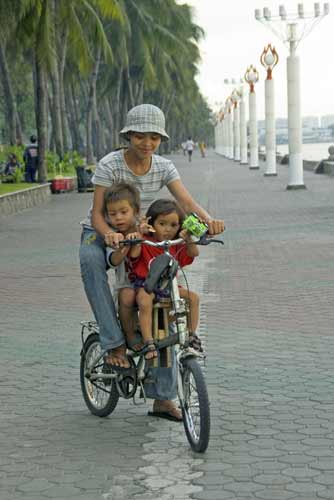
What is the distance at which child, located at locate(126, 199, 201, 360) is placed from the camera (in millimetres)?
6016

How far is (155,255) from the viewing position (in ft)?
20.2

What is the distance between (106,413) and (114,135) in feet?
207

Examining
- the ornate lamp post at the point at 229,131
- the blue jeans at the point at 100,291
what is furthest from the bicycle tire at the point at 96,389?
the ornate lamp post at the point at 229,131

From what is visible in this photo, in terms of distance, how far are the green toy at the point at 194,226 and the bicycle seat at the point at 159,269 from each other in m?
0.17

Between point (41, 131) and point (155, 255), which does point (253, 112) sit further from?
point (155, 255)

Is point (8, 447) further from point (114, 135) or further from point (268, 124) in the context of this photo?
point (114, 135)

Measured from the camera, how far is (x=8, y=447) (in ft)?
19.6

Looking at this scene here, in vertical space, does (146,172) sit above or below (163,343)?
above

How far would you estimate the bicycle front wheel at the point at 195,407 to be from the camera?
5.56m

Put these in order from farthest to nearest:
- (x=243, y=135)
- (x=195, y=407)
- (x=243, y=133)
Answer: (x=243, y=133) < (x=243, y=135) < (x=195, y=407)

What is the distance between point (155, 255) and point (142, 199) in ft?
1.25

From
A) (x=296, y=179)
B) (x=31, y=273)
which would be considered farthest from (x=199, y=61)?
(x=31, y=273)

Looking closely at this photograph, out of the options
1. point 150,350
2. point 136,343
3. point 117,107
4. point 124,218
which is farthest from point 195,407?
point 117,107

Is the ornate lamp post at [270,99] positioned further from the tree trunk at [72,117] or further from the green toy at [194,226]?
the green toy at [194,226]
